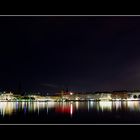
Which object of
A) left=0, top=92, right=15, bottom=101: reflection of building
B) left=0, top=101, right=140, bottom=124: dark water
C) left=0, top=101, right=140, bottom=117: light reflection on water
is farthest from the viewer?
left=0, top=92, right=15, bottom=101: reflection of building

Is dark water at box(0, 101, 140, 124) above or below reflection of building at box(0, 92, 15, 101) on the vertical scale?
below

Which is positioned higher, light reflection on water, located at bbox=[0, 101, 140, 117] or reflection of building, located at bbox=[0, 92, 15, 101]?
reflection of building, located at bbox=[0, 92, 15, 101]

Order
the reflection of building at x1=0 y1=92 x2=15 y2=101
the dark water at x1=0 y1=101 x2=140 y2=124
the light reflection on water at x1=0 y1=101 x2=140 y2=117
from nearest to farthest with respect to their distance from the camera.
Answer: the dark water at x1=0 y1=101 x2=140 y2=124
the light reflection on water at x1=0 y1=101 x2=140 y2=117
the reflection of building at x1=0 y1=92 x2=15 y2=101

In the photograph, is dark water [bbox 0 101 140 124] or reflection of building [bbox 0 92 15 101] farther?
reflection of building [bbox 0 92 15 101]

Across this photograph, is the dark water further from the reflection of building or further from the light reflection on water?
the reflection of building

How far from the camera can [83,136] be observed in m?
3.33

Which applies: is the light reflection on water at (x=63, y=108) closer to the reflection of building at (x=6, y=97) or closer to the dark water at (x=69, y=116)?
the dark water at (x=69, y=116)

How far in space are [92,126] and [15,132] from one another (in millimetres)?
931

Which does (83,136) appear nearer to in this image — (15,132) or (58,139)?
(58,139)

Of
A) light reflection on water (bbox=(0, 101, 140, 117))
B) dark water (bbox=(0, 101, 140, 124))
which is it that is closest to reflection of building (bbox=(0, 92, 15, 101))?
light reflection on water (bbox=(0, 101, 140, 117))

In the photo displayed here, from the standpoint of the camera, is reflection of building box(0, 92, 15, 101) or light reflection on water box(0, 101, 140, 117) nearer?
light reflection on water box(0, 101, 140, 117)
